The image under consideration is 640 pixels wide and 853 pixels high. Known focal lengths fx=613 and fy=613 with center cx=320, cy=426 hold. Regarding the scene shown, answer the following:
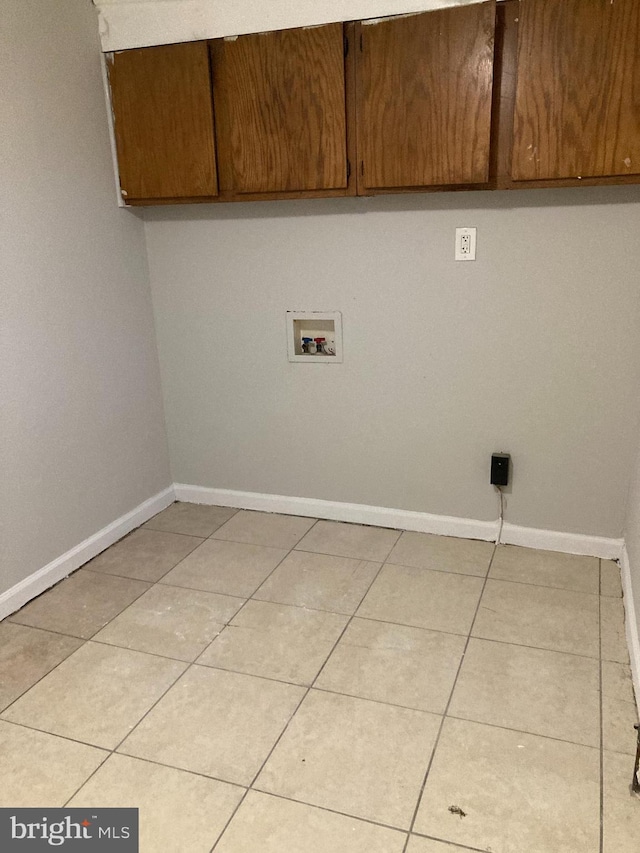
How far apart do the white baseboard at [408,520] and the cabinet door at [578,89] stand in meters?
1.36

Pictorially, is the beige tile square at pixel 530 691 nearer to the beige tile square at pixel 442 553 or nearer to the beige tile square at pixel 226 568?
the beige tile square at pixel 442 553

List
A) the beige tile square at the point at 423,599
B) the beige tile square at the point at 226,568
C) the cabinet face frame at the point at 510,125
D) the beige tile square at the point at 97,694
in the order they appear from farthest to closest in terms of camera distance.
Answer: the beige tile square at the point at 226,568, the beige tile square at the point at 423,599, the cabinet face frame at the point at 510,125, the beige tile square at the point at 97,694

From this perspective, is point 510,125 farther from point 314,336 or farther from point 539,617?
point 539,617

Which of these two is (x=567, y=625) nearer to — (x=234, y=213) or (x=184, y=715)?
(x=184, y=715)

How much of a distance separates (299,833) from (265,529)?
149cm

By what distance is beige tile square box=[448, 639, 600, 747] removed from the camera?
5.36 feet

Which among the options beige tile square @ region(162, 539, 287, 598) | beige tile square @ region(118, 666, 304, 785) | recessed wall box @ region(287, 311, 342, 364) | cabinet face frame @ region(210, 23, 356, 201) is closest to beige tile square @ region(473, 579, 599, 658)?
beige tile square @ region(118, 666, 304, 785)

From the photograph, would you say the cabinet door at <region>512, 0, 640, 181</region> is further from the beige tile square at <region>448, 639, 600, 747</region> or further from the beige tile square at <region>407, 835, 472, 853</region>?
the beige tile square at <region>407, 835, 472, 853</region>

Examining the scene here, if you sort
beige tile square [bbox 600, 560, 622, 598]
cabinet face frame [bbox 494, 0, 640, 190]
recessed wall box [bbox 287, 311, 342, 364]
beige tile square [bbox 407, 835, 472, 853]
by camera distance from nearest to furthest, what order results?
1. beige tile square [bbox 407, 835, 472, 853]
2. cabinet face frame [bbox 494, 0, 640, 190]
3. beige tile square [bbox 600, 560, 622, 598]
4. recessed wall box [bbox 287, 311, 342, 364]

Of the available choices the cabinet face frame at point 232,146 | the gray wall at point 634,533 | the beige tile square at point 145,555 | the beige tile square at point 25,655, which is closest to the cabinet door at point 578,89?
the cabinet face frame at point 232,146

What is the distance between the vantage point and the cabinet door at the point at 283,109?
213 cm

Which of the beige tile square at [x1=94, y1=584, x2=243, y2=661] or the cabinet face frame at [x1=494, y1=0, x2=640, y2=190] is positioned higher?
the cabinet face frame at [x1=494, y1=0, x2=640, y2=190]

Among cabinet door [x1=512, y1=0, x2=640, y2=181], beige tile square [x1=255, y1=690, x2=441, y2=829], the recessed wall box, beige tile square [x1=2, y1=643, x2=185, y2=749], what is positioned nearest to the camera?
beige tile square [x1=255, y1=690, x2=441, y2=829]

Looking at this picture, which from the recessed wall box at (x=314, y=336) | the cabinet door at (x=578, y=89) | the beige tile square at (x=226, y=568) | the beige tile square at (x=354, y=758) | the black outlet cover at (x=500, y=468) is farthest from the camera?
the recessed wall box at (x=314, y=336)
